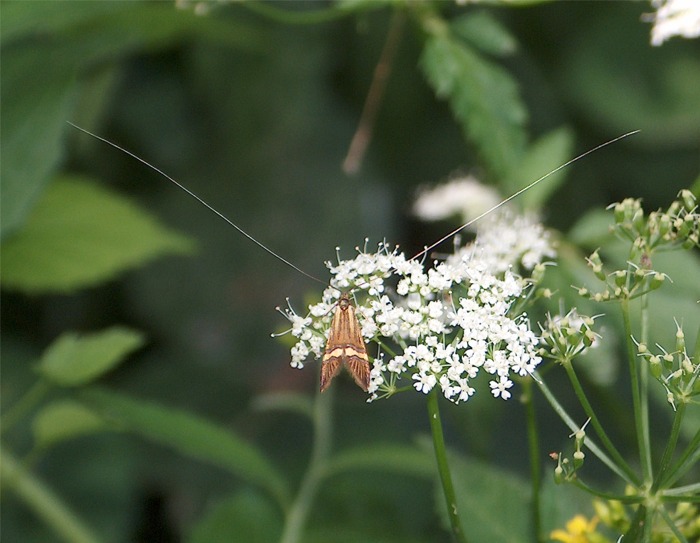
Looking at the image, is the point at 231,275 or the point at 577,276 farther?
the point at 231,275

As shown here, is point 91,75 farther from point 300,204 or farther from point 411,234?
point 411,234

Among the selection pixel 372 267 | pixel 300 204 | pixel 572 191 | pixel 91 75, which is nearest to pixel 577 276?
pixel 372 267

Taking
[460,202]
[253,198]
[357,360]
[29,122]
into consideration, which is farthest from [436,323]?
[253,198]

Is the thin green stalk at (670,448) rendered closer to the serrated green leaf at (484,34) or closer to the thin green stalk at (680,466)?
the thin green stalk at (680,466)

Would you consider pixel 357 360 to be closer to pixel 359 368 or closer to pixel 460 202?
pixel 359 368

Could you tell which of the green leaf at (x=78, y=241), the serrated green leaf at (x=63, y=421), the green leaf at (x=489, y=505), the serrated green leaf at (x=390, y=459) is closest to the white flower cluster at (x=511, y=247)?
the green leaf at (x=489, y=505)

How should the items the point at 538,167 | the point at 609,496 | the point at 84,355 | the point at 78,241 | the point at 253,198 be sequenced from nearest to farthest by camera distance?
the point at 609,496, the point at 84,355, the point at 538,167, the point at 78,241, the point at 253,198
